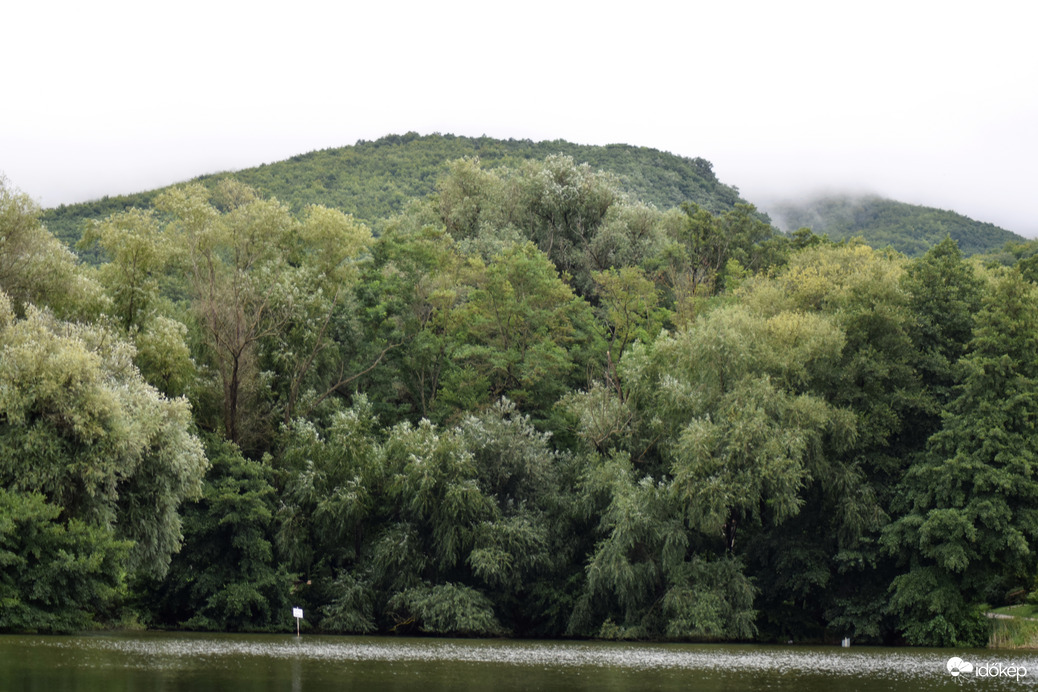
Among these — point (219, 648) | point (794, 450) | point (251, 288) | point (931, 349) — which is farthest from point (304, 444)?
point (931, 349)

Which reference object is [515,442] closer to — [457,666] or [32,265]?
[457,666]

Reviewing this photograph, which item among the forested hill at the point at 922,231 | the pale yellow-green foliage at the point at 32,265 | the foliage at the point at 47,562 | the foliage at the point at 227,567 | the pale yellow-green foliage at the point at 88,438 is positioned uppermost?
the forested hill at the point at 922,231

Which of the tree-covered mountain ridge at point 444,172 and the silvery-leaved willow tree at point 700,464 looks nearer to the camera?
the silvery-leaved willow tree at point 700,464

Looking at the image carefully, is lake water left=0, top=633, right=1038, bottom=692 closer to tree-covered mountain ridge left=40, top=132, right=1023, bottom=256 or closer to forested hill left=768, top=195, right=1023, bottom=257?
tree-covered mountain ridge left=40, top=132, right=1023, bottom=256

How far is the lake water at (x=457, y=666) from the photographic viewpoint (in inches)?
899

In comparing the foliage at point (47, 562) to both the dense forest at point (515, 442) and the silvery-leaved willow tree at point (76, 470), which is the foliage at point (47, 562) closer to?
the silvery-leaved willow tree at point (76, 470)

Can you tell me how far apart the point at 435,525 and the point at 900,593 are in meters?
21.6

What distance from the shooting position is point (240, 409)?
2111 inches

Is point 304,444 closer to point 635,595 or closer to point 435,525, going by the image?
point 435,525

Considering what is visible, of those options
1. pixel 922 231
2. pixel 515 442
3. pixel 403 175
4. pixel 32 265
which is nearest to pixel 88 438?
pixel 32 265

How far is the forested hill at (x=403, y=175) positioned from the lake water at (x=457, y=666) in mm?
53802

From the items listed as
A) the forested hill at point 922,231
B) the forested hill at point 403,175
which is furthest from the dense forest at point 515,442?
the forested hill at point 922,231

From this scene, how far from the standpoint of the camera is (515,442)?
5066 centimetres

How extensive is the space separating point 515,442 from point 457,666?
21945 millimetres
